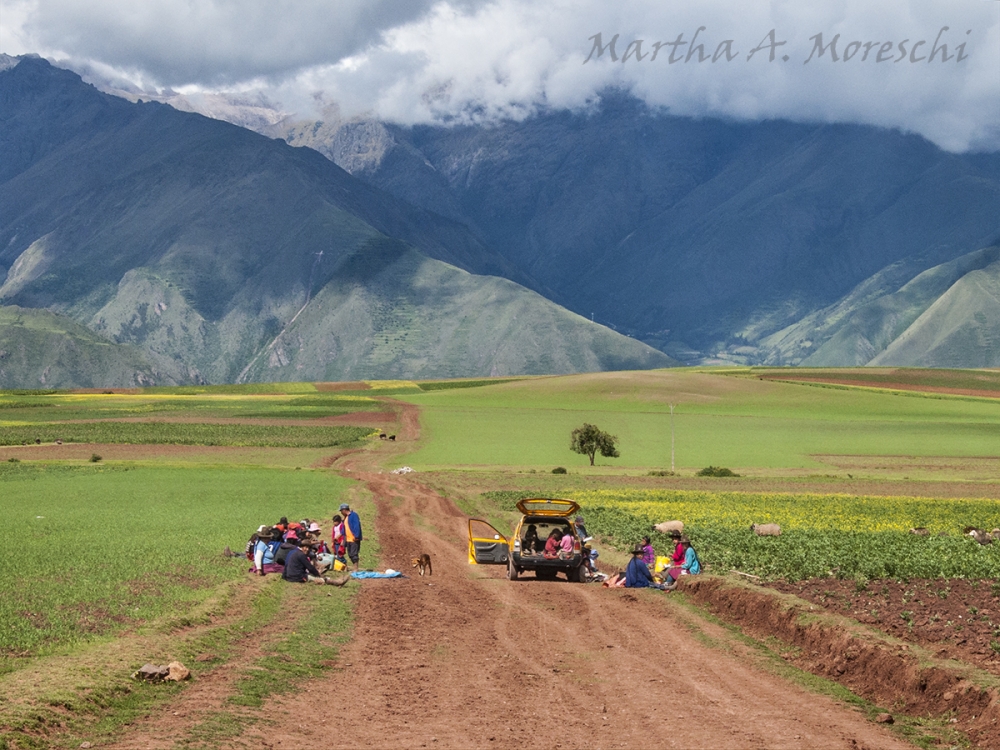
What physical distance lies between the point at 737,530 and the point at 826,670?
20.0 metres

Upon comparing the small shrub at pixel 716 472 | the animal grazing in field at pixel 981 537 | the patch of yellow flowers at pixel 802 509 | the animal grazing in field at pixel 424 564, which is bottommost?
the animal grazing in field at pixel 424 564

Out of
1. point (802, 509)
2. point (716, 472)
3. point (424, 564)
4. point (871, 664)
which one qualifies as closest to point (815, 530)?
point (802, 509)

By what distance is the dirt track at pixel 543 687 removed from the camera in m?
14.0

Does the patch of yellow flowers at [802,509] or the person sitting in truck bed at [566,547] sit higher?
the person sitting in truck bed at [566,547]

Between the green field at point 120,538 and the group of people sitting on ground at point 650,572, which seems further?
the group of people sitting on ground at point 650,572

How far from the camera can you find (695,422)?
122625mm

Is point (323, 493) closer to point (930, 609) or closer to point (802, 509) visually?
point (802, 509)

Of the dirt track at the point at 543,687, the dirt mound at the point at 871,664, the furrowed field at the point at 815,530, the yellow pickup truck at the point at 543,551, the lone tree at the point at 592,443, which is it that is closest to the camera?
the dirt track at the point at 543,687

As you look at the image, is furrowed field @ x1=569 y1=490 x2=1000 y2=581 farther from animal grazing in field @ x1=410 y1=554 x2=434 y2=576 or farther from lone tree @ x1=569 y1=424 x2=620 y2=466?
lone tree @ x1=569 y1=424 x2=620 y2=466

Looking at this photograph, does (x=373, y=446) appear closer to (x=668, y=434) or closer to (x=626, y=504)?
(x=668, y=434)

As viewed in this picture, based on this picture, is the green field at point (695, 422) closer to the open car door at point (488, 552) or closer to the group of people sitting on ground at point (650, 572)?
the open car door at point (488, 552)

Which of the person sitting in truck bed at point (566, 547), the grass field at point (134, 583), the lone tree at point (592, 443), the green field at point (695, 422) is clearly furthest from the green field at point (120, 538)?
the lone tree at point (592, 443)

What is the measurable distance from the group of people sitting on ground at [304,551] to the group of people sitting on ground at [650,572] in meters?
7.31

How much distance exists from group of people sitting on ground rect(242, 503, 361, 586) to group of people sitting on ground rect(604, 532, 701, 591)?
731 cm
